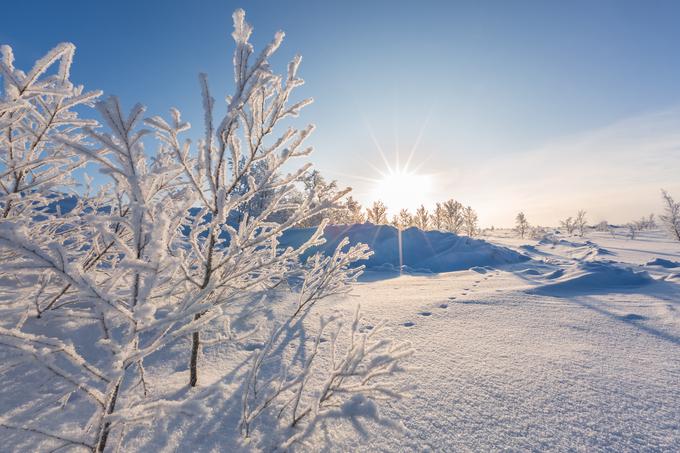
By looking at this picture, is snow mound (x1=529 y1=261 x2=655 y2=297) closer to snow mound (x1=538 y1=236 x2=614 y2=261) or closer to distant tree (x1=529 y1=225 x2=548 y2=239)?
snow mound (x1=538 y1=236 x2=614 y2=261)

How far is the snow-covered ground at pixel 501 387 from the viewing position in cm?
120

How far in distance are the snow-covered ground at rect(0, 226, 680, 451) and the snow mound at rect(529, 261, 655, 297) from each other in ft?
2.40

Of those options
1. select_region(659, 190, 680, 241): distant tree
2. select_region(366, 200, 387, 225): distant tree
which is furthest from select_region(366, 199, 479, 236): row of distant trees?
select_region(659, 190, 680, 241): distant tree

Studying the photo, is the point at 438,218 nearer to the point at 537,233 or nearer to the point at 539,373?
the point at 537,233

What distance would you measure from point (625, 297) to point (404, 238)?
20.0 feet

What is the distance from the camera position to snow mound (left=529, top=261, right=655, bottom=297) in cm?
376

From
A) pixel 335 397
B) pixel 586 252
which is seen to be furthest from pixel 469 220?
pixel 335 397

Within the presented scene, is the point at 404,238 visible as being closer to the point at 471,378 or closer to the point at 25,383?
the point at 471,378

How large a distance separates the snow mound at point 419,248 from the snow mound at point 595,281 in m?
3.32

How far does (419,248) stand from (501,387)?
7.61 m

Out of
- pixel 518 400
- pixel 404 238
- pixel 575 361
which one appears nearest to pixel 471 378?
pixel 518 400

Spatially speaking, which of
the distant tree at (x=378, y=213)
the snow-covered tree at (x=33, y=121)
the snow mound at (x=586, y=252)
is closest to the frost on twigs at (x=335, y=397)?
the snow-covered tree at (x=33, y=121)

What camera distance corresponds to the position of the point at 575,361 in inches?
72.2

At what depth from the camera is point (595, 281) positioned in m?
3.99
